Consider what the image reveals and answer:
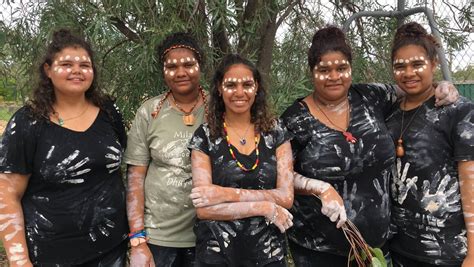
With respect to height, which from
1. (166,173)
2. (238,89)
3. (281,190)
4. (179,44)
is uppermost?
(179,44)

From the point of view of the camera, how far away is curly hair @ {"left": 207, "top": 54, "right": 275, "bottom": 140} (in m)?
2.64

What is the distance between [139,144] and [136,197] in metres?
0.28

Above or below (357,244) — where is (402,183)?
above

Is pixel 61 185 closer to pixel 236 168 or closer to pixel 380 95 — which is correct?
pixel 236 168

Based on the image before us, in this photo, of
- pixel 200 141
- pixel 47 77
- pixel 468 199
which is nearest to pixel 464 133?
pixel 468 199

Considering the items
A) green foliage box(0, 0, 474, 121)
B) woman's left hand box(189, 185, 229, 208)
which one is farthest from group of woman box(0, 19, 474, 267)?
green foliage box(0, 0, 474, 121)

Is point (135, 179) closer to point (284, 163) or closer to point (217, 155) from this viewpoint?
point (217, 155)

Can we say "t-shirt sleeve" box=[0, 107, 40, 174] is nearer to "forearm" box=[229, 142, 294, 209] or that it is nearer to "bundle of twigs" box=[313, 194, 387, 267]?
"forearm" box=[229, 142, 294, 209]

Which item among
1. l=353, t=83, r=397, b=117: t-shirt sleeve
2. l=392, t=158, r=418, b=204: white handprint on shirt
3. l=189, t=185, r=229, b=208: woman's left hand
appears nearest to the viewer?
l=189, t=185, r=229, b=208: woman's left hand

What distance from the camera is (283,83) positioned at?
11.8 feet

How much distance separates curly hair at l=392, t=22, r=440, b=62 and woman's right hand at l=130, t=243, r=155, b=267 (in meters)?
1.70

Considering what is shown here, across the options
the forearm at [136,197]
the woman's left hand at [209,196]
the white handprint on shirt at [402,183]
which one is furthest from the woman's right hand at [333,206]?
the forearm at [136,197]

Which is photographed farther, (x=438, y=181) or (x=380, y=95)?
(x=380, y=95)

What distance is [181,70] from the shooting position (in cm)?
274
